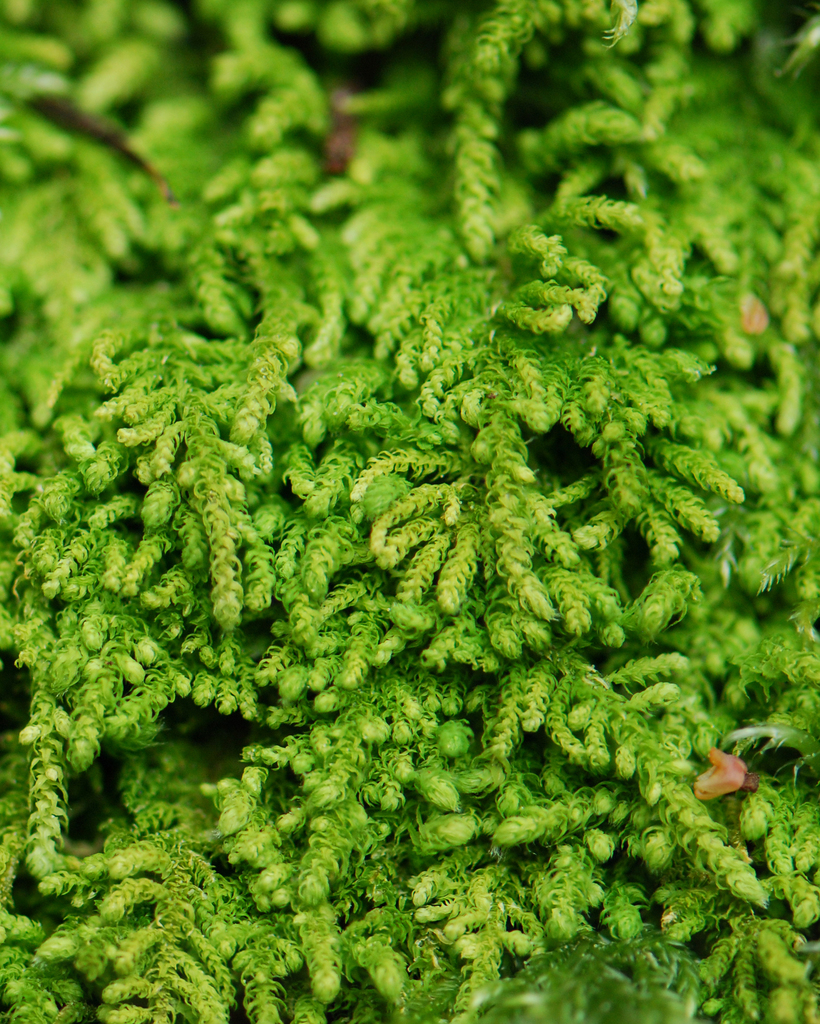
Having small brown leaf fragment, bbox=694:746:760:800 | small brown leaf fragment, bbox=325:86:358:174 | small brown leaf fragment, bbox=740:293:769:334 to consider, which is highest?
small brown leaf fragment, bbox=325:86:358:174

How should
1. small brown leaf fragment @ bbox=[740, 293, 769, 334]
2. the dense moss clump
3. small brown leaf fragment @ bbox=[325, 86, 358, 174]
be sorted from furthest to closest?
small brown leaf fragment @ bbox=[325, 86, 358, 174], small brown leaf fragment @ bbox=[740, 293, 769, 334], the dense moss clump

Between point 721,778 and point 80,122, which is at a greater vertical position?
point 80,122

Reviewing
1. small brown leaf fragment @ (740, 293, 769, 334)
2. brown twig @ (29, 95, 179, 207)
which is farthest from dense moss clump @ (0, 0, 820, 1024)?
brown twig @ (29, 95, 179, 207)

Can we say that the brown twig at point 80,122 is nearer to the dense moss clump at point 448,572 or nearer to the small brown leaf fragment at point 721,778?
the dense moss clump at point 448,572

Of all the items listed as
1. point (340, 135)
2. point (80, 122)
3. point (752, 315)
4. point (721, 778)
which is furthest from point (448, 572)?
point (80, 122)

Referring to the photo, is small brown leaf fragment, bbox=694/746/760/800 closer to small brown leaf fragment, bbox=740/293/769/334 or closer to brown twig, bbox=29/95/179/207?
small brown leaf fragment, bbox=740/293/769/334

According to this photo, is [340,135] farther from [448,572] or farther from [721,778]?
[721,778]

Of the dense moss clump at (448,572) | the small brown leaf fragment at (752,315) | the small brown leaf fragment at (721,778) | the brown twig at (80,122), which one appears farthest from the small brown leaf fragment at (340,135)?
the small brown leaf fragment at (721,778)

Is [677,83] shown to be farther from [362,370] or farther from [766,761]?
[766,761]
